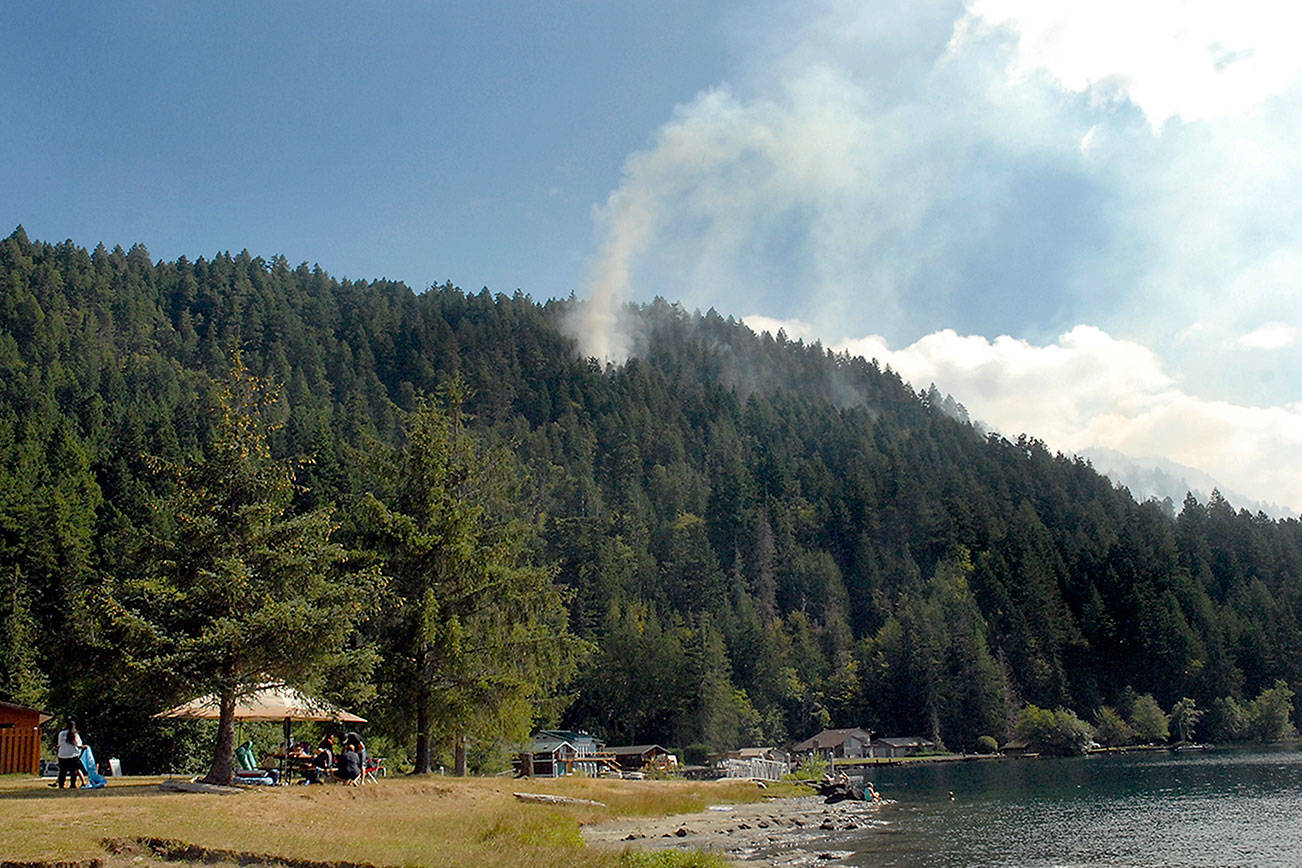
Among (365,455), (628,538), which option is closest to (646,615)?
(628,538)

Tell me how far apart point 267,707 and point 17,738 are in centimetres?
1019

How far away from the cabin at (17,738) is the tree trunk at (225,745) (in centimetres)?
1011

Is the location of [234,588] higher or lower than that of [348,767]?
higher

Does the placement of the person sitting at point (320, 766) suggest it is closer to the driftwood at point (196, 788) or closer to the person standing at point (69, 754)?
the driftwood at point (196, 788)

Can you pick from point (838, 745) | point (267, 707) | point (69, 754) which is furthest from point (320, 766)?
point (838, 745)

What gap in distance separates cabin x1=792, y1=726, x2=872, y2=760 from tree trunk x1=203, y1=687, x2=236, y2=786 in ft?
391

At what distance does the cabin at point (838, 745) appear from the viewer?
448ft

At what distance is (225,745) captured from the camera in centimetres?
2564

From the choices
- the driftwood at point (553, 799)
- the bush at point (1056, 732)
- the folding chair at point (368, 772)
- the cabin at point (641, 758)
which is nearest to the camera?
the folding chair at point (368, 772)

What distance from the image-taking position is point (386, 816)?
2314 centimetres

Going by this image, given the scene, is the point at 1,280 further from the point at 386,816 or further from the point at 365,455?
the point at 386,816

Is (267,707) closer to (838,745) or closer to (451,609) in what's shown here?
(451,609)

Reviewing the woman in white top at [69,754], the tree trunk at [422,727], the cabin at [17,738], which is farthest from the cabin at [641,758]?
the woman in white top at [69,754]

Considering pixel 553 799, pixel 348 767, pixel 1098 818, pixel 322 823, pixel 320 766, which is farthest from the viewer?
pixel 1098 818
